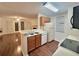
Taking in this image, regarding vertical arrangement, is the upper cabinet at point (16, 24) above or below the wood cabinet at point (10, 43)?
above

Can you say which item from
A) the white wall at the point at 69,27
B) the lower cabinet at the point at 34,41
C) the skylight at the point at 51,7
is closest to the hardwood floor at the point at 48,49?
the lower cabinet at the point at 34,41

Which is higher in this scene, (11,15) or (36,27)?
(11,15)

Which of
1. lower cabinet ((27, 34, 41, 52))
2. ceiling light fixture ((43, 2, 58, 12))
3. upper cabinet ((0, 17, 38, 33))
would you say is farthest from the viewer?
lower cabinet ((27, 34, 41, 52))

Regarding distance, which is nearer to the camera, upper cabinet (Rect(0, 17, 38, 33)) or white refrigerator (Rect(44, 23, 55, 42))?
upper cabinet (Rect(0, 17, 38, 33))

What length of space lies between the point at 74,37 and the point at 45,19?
0.49m

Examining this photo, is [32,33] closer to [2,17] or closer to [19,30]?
[19,30]

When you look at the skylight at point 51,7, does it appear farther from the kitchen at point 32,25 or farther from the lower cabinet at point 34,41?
the lower cabinet at point 34,41

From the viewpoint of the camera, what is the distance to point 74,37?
1037 mm

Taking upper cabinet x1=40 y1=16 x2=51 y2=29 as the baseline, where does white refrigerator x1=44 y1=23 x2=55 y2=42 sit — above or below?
below

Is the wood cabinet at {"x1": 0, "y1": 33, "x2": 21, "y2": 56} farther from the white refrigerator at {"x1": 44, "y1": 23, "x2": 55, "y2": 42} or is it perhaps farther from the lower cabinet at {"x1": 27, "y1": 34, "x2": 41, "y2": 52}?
the white refrigerator at {"x1": 44, "y1": 23, "x2": 55, "y2": 42}

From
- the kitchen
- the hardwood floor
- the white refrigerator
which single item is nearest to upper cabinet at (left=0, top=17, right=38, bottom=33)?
the kitchen

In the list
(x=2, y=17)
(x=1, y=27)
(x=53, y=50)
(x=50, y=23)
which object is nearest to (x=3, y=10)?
(x=2, y=17)

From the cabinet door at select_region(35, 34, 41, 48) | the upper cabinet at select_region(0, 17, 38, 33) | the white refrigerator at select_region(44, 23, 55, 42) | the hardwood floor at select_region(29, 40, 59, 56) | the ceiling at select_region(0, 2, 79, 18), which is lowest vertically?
the hardwood floor at select_region(29, 40, 59, 56)

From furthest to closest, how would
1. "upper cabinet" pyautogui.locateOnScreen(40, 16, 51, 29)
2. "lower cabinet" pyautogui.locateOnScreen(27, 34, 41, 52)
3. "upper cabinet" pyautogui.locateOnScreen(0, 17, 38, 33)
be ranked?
"lower cabinet" pyautogui.locateOnScreen(27, 34, 41, 52) < "upper cabinet" pyautogui.locateOnScreen(40, 16, 51, 29) < "upper cabinet" pyautogui.locateOnScreen(0, 17, 38, 33)
